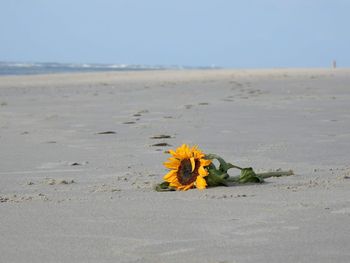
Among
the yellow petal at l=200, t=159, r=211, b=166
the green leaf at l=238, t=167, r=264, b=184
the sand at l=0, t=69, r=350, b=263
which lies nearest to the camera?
the sand at l=0, t=69, r=350, b=263

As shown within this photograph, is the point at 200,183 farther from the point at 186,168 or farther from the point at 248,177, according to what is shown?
the point at 248,177

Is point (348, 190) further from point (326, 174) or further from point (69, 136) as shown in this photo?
point (69, 136)

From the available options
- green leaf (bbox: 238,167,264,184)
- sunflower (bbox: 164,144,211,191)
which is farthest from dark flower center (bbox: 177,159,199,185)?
green leaf (bbox: 238,167,264,184)

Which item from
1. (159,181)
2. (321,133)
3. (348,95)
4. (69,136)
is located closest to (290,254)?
(159,181)

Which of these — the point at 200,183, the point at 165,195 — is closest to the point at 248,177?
the point at 200,183

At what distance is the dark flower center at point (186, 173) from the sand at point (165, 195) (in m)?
Answer: 0.09

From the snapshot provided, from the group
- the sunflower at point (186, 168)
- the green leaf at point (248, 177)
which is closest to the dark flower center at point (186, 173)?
the sunflower at point (186, 168)

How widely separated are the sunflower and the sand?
0.07 metres

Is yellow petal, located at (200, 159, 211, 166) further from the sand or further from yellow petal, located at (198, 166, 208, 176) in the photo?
the sand

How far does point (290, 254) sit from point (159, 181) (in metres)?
1.90

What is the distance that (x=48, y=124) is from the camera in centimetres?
850

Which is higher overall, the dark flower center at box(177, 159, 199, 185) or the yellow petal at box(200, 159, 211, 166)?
the yellow petal at box(200, 159, 211, 166)

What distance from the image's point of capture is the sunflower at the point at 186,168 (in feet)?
13.2

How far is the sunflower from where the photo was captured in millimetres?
4031
